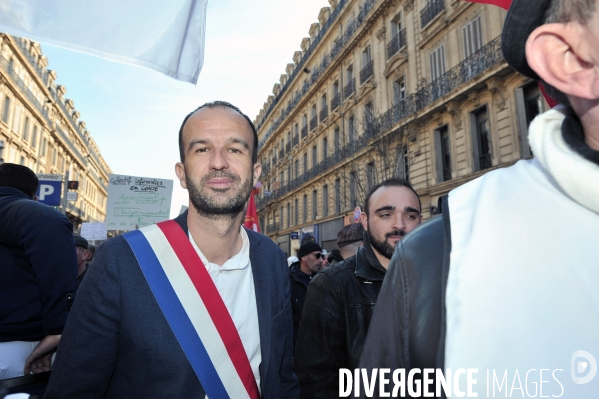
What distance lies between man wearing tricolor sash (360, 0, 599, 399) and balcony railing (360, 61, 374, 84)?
2130 cm

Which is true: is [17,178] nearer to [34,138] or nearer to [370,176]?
[370,176]

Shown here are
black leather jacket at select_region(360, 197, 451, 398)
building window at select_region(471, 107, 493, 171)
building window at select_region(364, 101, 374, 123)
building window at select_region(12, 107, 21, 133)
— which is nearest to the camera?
black leather jacket at select_region(360, 197, 451, 398)

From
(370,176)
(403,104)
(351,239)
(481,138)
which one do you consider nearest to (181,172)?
(351,239)

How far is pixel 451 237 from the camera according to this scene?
0.77m

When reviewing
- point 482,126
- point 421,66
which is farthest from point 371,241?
point 421,66

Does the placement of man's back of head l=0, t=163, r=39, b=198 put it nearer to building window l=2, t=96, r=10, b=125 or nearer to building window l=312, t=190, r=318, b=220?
building window l=312, t=190, r=318, b=220

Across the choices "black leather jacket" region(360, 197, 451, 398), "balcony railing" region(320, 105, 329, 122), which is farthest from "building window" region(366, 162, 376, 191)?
"black leather jacket" region(360, 197, 451, 398)

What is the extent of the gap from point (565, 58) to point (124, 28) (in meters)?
1.95

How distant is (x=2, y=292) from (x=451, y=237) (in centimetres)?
253

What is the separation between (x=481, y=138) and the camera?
1409 centimetres

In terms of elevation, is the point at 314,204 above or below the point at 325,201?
above

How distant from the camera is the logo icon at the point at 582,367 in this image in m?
0.63

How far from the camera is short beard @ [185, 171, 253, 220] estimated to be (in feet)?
6.50

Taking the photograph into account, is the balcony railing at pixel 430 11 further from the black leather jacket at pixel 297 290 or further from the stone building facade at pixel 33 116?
the stone building facade at pixel 33 116
